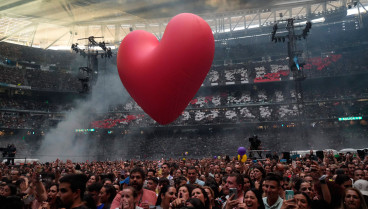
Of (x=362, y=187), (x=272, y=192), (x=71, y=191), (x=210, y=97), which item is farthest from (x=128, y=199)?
(x=210, y=97)

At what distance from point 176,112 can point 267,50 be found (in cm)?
4338

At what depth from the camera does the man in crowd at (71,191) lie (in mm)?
3771

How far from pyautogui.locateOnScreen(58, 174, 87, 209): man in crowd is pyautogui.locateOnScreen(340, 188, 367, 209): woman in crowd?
412 centimetres

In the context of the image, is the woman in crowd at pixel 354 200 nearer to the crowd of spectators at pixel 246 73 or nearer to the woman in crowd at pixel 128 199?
the woman in crowd at pixel 128 199

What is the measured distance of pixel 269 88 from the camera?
4438 centimetres

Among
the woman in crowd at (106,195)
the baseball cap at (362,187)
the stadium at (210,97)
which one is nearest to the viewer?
the woman in crowd at (106,195)

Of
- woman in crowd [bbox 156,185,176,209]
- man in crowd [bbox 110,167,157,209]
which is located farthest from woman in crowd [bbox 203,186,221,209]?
man in crowd [bbox 110,167,157,209]

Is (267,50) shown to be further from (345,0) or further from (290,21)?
(290,21)

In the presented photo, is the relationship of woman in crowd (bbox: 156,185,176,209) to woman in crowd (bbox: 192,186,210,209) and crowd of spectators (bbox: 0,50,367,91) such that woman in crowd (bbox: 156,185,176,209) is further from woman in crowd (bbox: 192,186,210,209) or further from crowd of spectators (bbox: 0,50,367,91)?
crowd of spectators (bbox: 0,50,367,91)

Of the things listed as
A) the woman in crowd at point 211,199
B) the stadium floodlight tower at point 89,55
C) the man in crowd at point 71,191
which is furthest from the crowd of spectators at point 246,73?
the man in crowd at point 71,191

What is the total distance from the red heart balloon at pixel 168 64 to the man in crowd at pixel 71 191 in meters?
3.84

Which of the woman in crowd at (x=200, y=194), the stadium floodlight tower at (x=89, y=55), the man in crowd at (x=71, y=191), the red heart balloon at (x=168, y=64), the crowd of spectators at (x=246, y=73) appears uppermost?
the crowd of spectators at (x=246, y=73)

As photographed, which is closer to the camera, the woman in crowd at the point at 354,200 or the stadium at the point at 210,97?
the woman in crowd at the point at 354,200

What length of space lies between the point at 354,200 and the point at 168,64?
4885 millimetres
